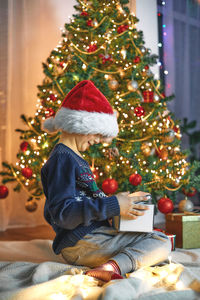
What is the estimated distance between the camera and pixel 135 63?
8.87 ft

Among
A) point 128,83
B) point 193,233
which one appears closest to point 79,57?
point 128,83

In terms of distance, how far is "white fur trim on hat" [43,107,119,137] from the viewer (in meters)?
1.39

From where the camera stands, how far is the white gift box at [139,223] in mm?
1330

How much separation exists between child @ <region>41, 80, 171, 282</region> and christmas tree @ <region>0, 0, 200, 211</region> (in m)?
1.02

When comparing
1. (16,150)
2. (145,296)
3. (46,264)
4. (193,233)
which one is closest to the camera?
(145,296)

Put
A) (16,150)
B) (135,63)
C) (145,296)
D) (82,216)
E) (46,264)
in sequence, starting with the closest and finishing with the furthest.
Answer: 1. (145,296)
2. (82,216)
3. (46,264)
4. (135,63)
5. (16,150)

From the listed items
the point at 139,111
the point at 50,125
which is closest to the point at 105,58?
the point at 139,111

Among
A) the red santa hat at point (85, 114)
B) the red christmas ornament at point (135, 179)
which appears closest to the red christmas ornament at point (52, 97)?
the red christmas ornament at point (135, 179)

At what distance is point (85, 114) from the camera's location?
1399 mm

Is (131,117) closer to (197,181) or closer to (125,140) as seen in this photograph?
(125,140)

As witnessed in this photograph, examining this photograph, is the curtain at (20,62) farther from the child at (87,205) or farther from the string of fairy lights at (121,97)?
the child at (87,205)

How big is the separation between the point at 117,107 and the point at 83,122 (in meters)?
1.27

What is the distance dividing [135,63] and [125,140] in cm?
60

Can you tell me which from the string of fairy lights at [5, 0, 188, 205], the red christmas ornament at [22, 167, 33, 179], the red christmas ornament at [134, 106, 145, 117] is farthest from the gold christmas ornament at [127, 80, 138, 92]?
the red christmas ornament at [22, 167, 33, 179]
